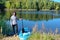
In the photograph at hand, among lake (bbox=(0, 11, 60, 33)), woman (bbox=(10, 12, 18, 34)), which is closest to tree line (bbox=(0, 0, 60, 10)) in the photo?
lake (bbox=(0, 11, 60, 33))

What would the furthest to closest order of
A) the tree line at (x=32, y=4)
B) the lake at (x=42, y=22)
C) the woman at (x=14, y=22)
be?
the tree line at (x=32, y=4), the lake at (x=42, y=22), the woman at (x=14, y=22)

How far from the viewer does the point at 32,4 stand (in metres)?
84.2

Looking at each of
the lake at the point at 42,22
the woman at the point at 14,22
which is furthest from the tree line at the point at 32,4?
the woman at the point at 14,22

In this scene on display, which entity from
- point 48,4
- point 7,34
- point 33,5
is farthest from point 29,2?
point 7,34

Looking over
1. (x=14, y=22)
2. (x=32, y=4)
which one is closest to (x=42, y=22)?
(x=14, y=22)

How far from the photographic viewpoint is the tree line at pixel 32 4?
83250 millimetres

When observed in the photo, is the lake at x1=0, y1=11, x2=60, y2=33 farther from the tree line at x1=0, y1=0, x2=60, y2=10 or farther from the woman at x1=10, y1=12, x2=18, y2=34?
the tree line at x1=0, y1=0, x2=60, y2=10

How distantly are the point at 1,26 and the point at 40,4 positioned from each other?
2769 inches

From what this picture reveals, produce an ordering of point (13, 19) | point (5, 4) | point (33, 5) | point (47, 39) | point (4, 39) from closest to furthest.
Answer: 1. point (47, 39)
2. point (4, 39)
3. point (13, 19)
4. point (33, 5)
5. point (5, 4)

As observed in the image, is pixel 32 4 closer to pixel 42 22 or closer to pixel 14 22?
pixel 42 22

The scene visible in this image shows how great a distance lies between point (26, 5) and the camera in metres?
87.3

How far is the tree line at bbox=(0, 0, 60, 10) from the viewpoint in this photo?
8325 cm

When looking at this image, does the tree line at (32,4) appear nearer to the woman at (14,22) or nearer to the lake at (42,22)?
the lake at (42,22)

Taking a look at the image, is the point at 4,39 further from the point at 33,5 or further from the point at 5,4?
the point at 5,4
